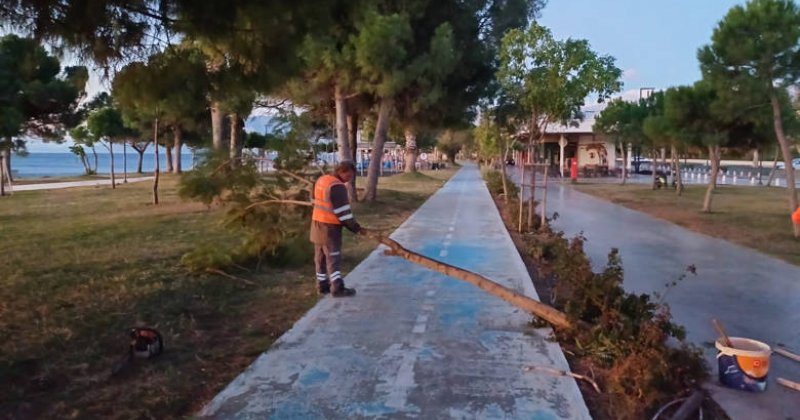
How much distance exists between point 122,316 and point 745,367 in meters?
5.35

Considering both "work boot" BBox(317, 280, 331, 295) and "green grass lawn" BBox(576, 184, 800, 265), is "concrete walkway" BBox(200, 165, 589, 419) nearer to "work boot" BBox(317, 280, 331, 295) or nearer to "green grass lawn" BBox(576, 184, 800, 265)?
"work boot" BBox(317, 280, 331, 295)

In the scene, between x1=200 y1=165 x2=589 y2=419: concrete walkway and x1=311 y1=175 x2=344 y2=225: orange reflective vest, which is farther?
x1=311 y1=175 x2=344 y2=225: orange reflective vest

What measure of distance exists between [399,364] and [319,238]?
2.63 m

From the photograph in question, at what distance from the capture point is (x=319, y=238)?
762 cm

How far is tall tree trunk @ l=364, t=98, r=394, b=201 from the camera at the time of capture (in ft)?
66.0

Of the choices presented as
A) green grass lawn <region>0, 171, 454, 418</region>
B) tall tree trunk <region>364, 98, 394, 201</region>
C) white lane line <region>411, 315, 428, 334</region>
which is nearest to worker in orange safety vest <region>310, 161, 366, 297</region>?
green grass lawn <region>0, 171, 454, 418</region>

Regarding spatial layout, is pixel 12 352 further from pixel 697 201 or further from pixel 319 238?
pixel 697 201

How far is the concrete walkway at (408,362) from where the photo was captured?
441 cm

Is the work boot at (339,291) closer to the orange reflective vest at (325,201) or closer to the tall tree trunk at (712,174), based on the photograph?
the orange reflective vest at (325,201)

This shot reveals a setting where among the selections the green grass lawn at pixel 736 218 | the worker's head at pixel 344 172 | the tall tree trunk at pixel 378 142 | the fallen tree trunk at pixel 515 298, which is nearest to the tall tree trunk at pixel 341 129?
the tall tree trunk at pixel 378 142

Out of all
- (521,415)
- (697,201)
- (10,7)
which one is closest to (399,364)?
(521,415)

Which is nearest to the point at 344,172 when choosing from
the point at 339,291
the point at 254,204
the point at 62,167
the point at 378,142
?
the point at 339,291

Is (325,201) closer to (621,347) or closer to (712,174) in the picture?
(621,347)

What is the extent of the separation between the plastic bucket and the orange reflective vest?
3965 millimetres
